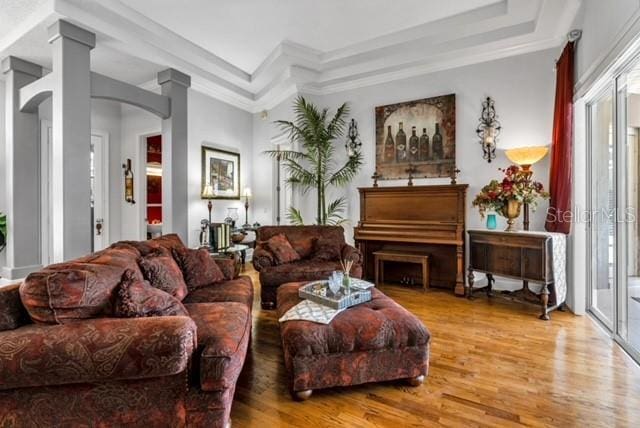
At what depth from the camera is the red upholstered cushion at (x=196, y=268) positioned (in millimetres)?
2703

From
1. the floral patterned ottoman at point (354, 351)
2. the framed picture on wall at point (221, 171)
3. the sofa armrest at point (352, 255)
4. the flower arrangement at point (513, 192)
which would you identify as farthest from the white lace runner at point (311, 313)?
the framed picture on wall at point (221, 171)

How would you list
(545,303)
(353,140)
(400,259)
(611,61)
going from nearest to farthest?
(611,61), (545,303), (400,259), (353,140)

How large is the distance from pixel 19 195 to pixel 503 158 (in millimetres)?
6432

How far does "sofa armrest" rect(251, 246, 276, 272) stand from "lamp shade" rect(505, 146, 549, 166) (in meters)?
3.07

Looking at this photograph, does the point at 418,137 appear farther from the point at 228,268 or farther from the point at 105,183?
the point at 105,183

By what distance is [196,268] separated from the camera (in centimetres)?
277

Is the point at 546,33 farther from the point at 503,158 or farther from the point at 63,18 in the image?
the point at 63,18

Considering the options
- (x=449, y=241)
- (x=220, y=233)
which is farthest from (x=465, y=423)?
(x=220, y=233)

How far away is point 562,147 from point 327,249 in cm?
284

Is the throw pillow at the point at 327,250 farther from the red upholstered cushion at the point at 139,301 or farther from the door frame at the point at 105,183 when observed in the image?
the door frame at the point at 105,183

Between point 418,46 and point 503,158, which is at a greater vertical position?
point 418,46

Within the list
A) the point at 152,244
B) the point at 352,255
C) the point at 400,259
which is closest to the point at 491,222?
the point at 400,259

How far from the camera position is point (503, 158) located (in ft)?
13.6

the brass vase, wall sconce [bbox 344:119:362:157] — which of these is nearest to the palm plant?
wall sconce [bbox 344:119:362:157]
